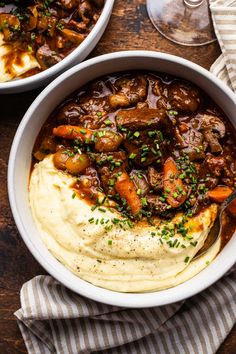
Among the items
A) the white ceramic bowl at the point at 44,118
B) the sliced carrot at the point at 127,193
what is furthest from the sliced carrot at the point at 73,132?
the sliced carrot at the point at 127,193

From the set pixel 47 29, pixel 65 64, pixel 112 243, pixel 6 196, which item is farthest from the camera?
pixel 6 196

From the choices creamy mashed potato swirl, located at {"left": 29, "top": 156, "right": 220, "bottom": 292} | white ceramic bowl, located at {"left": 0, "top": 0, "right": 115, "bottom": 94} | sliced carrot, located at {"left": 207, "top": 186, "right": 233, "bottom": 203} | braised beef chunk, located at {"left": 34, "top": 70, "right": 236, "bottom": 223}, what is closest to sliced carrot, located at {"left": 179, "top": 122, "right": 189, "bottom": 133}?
braised beef chunk, located at {"left": 34, "top": 70, "right": 236, "bottom": 223}

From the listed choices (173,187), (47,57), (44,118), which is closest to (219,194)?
(173,187)

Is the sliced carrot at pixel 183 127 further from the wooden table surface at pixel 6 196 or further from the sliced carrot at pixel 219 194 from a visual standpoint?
the wooden table surface at pixel 6 196

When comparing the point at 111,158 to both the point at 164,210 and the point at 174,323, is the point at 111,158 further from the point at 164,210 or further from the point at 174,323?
the point at 174,323

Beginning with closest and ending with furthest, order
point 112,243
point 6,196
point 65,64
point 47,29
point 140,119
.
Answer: point 112,243, point 140,119, point 65,64, point 47,29, point 6,196

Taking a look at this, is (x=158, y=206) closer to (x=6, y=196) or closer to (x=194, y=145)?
(x=194, y=145)
